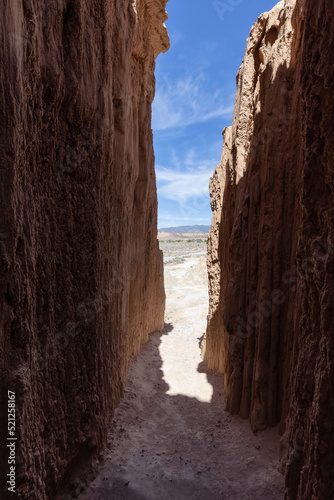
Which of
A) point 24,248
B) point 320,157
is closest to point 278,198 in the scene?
point 320,157

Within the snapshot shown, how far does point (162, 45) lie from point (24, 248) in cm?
980

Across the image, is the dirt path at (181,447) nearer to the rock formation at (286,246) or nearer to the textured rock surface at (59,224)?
the rock formation at (286,246)

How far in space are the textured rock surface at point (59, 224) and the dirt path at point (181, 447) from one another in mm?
574

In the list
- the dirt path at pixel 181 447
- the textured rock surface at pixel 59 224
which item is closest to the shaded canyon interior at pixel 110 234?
the textured rock surface at pixel 59 224

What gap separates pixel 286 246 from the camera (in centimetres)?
543

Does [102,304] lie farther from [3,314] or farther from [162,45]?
[162,45]

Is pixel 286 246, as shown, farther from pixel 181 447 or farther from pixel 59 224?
pixel 181 447

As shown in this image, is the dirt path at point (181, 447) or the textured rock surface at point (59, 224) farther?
the dirt path at point (181, 447)

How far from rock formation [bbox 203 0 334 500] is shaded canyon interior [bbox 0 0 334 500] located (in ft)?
0.07

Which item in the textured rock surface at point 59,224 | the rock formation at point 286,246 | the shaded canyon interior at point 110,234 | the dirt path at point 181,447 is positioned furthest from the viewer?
the dirt path at point 181,447

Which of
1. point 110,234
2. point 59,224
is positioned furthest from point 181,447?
point 59,224

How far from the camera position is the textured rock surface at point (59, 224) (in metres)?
2.90

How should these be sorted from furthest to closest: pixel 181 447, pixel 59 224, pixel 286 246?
pixel 181 447
pixel 286 246
pixel 59 224

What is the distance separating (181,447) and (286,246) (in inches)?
158
